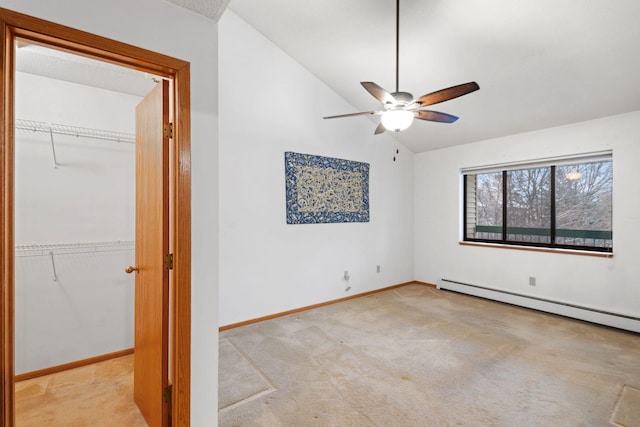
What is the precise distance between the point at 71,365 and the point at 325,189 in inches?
125

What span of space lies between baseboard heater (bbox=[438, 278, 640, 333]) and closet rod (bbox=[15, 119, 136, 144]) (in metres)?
4.84

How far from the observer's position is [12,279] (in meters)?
1.13

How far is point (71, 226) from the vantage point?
2.52 metres

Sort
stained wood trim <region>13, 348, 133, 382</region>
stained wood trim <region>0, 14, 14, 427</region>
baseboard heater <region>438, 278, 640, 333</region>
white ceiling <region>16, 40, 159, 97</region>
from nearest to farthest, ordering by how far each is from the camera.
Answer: stained wood trim <region>0, 14, 14, 427</region> → white ceiling <region>16, 40, 159, 97</region> → stained wood trim <region>13, 348, 133, 382</region> → baseboard heater <region>438, 278, 640, 333</region>

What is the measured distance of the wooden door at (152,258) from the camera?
1553 millimetres

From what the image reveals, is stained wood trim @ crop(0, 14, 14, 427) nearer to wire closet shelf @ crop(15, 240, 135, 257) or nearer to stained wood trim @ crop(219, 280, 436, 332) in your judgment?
wire closet shelf @ crop(15, 240, 135, 257)

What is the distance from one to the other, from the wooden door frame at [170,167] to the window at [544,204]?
454 centimetres

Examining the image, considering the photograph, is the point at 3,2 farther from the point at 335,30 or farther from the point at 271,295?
the point at 271,295

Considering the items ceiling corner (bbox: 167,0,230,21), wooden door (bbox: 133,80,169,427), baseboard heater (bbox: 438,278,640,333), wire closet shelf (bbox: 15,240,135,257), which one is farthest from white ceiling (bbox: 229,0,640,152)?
wire closet shelf (bbox: 15,240,135,257)

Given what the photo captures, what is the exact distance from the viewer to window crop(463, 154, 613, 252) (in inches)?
146

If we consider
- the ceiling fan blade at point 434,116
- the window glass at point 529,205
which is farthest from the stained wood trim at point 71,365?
→ the window glass at point 529,205

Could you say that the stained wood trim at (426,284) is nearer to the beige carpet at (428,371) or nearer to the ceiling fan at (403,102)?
the beige carpet at (428,371)

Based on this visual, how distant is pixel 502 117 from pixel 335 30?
2415 mm

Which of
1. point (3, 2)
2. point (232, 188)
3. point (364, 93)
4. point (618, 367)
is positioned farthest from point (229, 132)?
point (618, 367)
